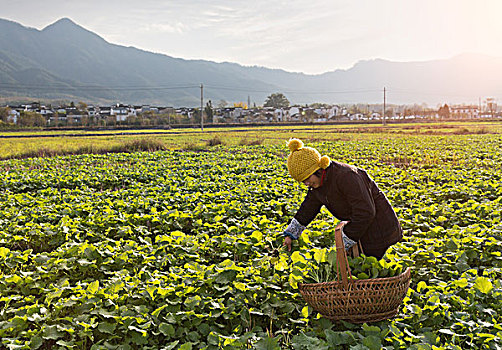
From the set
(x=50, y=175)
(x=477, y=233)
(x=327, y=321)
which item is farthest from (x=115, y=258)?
(x=50, y=175)

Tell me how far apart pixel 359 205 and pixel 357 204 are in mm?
19

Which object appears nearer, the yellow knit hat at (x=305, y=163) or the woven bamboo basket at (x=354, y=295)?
the woven bamboo basket at (x=354, y=295)

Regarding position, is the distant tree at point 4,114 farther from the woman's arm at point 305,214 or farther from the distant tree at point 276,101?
the distant tree at point 276,101

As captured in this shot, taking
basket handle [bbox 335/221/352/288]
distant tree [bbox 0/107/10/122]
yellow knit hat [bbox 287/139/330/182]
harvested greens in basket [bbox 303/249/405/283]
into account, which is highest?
distant tree [bbox 0/107/10/122]

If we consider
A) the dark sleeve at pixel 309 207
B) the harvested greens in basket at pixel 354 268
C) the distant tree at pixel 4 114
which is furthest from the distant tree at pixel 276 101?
the harvested greens in basket at pixel 354 268

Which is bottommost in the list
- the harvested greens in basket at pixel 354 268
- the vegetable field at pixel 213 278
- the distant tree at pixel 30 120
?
the vegetable field at pixel 213 278

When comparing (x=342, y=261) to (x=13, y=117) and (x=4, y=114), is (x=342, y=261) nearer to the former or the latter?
(x=4, y=114)

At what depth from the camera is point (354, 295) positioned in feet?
11.0

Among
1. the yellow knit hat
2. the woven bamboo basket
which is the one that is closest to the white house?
the yellow knit hat

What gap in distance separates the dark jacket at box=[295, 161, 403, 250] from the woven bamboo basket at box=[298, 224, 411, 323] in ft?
0.79

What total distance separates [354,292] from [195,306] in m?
1.47

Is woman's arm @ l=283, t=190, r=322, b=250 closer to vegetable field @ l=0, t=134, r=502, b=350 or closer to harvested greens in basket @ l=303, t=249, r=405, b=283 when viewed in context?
vegetable field @ l=0, t=134, r=502, b=350

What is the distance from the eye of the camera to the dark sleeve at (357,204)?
3656 millimetres

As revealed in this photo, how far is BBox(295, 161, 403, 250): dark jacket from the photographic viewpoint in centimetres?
368
